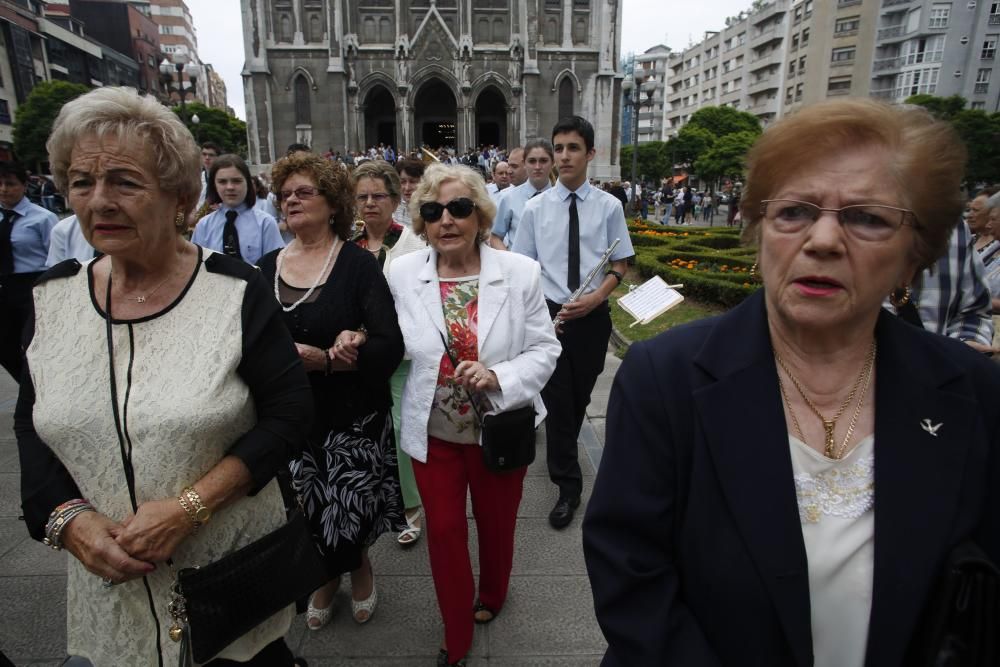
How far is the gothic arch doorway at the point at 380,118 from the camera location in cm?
4331

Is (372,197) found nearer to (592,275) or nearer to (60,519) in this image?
(592,275)

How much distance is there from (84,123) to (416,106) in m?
46.5

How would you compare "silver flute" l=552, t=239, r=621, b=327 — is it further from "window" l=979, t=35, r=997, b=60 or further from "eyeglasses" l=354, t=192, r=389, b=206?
"window" l=979, t=35, r=997, b=60

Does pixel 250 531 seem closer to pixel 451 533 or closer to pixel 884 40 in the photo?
pixel 451 533

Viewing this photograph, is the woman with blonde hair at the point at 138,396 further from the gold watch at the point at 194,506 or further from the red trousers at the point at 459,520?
the red trousers at the point at 459,520

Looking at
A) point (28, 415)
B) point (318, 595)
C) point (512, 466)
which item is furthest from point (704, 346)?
point (318, 595)

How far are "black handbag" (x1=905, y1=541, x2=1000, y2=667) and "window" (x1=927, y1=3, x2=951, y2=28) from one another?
Answer: 7194 cm

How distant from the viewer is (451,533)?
253 cm

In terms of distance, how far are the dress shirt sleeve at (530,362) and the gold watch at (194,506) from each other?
1.22 metres

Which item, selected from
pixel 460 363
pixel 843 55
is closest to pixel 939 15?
pixel 843 55

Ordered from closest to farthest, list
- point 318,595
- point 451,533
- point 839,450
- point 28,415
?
point 839,450
point 28,415
point 451,533
point 318,595

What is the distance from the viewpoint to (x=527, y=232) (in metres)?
4.34

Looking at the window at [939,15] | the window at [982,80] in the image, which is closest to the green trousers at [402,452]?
the window at [939,15]

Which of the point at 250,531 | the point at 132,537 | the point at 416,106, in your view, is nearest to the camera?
the point at 132,537
